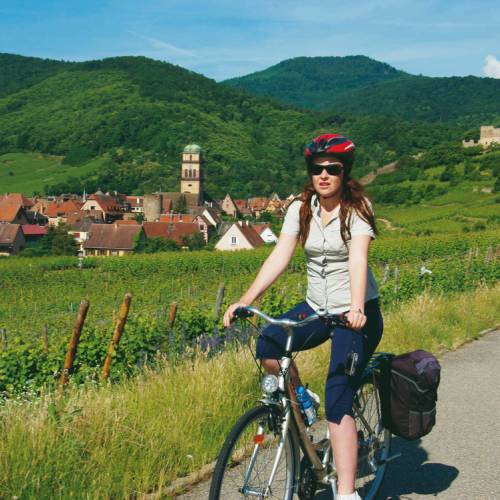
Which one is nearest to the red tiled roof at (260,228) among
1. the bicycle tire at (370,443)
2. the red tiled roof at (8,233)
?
the red tiled roof at (8,233)

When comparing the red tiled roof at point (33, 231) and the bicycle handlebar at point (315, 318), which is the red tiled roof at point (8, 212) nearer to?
the red tiled roof at point (33, 231)

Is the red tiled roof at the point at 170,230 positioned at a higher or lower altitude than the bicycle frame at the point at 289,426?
lower

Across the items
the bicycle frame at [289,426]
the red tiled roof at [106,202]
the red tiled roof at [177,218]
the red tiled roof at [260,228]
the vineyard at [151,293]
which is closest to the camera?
the bicycle frame at [289,426]

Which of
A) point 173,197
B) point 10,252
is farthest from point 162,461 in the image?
point 173,197

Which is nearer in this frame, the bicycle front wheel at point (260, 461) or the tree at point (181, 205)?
the bicycle front wheel at point (260, 461)

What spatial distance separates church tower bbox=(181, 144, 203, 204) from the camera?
159m

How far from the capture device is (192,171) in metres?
160

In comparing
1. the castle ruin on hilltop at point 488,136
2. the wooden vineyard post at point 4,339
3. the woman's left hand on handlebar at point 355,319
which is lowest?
the wooden vineyard post at point 4,339

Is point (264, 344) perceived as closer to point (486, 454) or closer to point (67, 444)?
point (67, 444)

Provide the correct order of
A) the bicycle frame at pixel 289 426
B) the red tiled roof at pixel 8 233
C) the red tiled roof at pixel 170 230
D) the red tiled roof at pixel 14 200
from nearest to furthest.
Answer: the bicycle frame at pixel 289 426, the red tiled roof at pixel 8 233, the red tiled roof at pixel 170 230, the red tiled roof at pixel 14 200

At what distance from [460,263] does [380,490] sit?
40.9 feet

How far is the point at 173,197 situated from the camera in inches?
5655

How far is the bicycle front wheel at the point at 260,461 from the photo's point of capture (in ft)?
10.7

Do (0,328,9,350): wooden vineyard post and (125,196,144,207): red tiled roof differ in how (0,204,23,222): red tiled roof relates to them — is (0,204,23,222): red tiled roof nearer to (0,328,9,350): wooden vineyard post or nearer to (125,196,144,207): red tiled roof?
(125,196,144,207): red tiled roof
